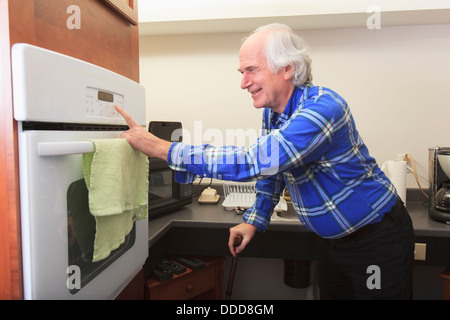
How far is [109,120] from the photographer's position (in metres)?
0.82

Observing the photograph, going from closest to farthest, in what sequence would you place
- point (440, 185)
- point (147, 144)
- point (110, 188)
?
1. point (110, 188)
2. point (147, 144)
3. point (440, 185)

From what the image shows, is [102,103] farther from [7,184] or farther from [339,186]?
[339,186]

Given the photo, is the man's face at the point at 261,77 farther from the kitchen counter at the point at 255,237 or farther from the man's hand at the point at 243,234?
the kitchen counter at the point at 255,237

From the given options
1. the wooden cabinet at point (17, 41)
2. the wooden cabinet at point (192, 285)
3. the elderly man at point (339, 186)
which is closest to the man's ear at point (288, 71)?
the elderly man at point (339, 186)

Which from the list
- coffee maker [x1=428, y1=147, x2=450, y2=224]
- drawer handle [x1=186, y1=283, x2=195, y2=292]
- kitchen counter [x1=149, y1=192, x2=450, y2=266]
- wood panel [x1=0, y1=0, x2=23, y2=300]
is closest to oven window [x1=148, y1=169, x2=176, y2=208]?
kitchen counter [x1=149, y1=192, x2=450, y2=266]

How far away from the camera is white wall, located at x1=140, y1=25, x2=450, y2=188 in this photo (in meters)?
1.79

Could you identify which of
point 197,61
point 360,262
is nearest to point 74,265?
point 360,262

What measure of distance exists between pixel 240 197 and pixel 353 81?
0.92 m

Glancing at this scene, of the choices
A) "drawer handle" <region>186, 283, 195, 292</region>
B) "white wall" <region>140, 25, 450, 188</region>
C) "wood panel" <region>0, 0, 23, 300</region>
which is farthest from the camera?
"white wall" <region>140, 25, 450, 188</region>

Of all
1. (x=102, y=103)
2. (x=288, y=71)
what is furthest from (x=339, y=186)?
(x=102, y=103)

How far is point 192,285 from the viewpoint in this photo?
64.7 inches

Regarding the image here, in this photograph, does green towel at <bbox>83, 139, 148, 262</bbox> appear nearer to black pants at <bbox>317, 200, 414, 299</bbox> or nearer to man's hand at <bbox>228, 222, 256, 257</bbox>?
man's hand at <bbox>228, 222, 256, 257</bbox>

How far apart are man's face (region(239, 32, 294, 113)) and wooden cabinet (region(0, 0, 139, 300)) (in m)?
0.43
